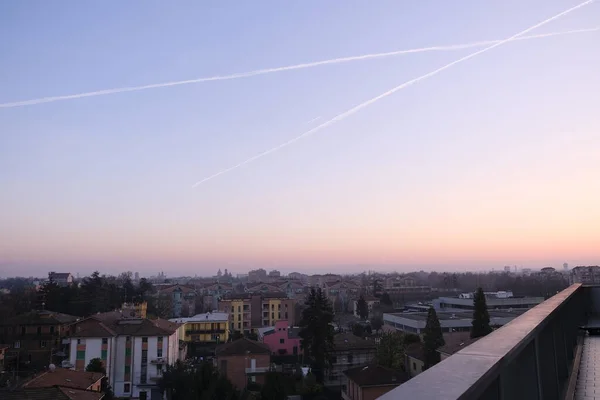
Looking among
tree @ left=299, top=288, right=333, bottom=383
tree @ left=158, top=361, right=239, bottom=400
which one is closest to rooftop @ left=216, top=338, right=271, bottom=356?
tree @ left=299, top=288, right=333, bottom=383

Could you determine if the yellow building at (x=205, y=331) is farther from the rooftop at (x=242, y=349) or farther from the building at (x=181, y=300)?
the building at (x=181, y=300)

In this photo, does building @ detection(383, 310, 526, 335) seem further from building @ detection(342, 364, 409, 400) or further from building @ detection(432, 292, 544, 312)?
building @ detection(342, 364, 409, 400)

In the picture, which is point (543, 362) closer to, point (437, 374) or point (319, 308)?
point (437, 374)

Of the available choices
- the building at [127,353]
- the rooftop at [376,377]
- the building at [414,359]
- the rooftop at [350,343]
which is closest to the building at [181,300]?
the building at [127,353]

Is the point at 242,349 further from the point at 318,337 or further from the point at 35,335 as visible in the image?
the point at 35,335

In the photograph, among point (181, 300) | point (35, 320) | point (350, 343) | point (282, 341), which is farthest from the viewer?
point (181, 300)

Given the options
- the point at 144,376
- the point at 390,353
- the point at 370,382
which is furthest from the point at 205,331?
the point at 370,382
